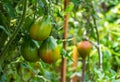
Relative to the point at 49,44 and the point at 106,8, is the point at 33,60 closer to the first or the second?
the point at 49,44

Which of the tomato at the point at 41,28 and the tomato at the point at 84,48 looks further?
the tomato at the point at 84,48

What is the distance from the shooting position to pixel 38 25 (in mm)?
958

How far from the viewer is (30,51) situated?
0.99 m

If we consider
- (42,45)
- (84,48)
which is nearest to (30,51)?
(42,45)

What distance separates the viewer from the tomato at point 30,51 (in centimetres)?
99

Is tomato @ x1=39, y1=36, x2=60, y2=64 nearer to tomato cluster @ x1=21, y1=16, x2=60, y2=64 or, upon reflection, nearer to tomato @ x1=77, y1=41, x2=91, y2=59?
tomato cluster @ x1=21, y1=16, x2=60, y2=64

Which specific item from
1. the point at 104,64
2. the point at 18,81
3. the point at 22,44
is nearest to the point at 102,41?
the point at 104,64

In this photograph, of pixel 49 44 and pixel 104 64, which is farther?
pixel 104 64

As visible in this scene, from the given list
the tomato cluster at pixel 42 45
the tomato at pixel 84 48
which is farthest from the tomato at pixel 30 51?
the tomato at pixel 84 48

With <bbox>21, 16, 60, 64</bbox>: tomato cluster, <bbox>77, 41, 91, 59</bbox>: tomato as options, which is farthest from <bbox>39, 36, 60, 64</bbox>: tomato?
<bbox>77, 41, 91, 59</bbox>: tomato

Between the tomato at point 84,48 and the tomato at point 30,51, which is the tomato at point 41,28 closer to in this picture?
the tomato at point 30,51

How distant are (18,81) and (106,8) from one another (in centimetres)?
197

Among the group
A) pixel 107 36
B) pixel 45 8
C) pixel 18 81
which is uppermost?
pixel 45 8

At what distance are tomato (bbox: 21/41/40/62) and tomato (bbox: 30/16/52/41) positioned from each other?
6cm
